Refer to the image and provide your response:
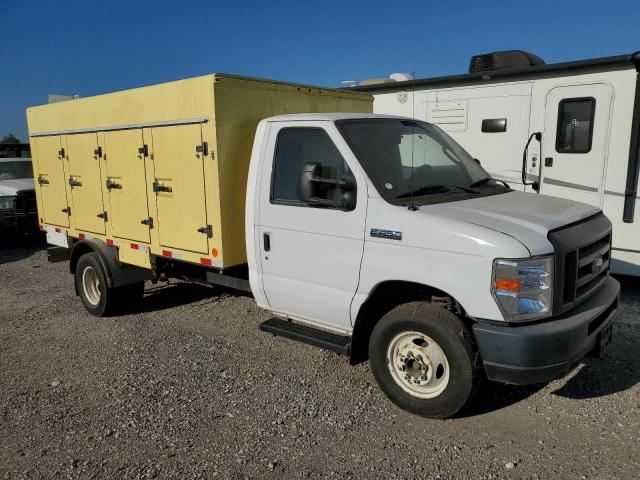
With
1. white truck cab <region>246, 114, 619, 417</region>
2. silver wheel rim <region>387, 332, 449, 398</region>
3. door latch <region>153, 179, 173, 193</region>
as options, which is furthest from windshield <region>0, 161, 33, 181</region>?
silver wheel rim <region>387, 332, 449, 398</region>

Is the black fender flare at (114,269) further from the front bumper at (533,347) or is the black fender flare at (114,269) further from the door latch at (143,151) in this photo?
the front bumper at (533,347)

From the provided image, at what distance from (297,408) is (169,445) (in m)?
0.97

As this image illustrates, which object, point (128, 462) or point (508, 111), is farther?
point (508, 111)

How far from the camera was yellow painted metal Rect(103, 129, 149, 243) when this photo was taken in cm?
565

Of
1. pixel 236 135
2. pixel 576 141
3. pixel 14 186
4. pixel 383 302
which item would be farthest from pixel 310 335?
pixel 14 186

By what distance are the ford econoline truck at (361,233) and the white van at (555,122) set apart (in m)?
2.12

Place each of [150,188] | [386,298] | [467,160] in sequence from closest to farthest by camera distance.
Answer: [386,298]
[467,160]
[150,188]

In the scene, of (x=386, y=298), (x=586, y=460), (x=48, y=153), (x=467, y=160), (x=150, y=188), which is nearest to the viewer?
(x=586, y=460)

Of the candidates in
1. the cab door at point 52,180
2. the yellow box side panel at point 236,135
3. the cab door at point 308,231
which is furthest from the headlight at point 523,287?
the cab door at point 52,180

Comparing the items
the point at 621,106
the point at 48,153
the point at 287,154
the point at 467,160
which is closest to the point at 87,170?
the point at 48,153

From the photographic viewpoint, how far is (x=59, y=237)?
24.1ft

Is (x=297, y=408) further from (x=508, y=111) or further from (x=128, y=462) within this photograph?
(x=508, y=111)

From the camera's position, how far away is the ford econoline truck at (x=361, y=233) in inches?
135

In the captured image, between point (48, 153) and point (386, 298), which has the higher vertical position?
point (48, 153)
